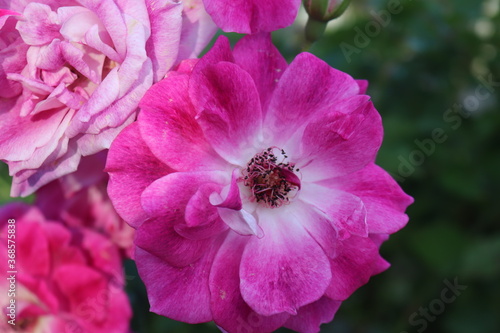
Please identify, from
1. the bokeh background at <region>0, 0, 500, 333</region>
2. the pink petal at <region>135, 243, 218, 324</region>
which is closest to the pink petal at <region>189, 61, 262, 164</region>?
the pink petal at <region>135, 243, 218, 324</region>

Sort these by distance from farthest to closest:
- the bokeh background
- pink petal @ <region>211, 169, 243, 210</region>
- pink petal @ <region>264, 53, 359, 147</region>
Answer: the bokeh background
pink petal @ <region>264, 53, 359, 147</region>
pink petal @ <region>211, 169, 243, 210</region>

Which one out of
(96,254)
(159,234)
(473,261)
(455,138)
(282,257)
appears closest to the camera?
(159,234)

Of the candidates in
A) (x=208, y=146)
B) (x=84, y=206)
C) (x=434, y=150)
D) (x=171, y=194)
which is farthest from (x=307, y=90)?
(x=434, y=150)

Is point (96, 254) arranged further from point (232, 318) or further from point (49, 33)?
point (49, 33)

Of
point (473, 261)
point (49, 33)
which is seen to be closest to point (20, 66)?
point (49, 33)

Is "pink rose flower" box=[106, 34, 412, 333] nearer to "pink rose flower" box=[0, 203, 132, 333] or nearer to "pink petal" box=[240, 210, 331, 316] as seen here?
"pink petal" box=[240, 210, 331, 316]

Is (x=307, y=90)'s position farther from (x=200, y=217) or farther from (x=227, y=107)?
(x=200, y=217)

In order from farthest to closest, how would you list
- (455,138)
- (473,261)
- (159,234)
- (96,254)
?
(455,138)
(473,261)
(96,254)
(159,234)
